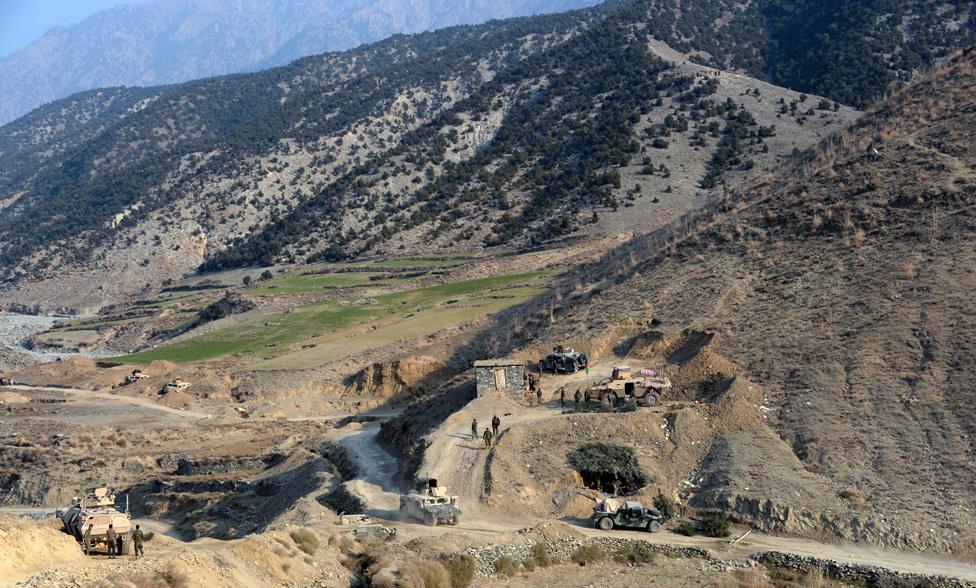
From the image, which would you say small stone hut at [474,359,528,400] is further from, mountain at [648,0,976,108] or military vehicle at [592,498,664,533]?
mountain at [648,0,976,108]

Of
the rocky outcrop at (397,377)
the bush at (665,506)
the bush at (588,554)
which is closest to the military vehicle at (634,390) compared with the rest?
the bush at (665,506)

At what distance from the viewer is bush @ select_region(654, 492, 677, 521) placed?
106 feet

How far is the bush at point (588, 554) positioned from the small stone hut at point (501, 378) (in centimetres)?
1300

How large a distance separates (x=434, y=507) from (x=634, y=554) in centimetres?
582

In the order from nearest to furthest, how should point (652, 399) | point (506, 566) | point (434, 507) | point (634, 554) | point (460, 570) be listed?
point (460, 570) → point (506, 566) → point (634, 554) → point (434, 507) → point (652, 399)

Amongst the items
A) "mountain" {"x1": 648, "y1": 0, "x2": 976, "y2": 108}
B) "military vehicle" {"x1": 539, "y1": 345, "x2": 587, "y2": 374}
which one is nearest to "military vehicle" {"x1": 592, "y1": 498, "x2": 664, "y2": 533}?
"military vehicle" {"x1": 539, "y1": 345, "x2": 587, "y2": 374}

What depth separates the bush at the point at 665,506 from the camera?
1272 inches

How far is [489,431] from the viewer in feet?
118

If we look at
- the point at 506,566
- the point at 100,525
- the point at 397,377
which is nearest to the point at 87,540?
the point at 100,525

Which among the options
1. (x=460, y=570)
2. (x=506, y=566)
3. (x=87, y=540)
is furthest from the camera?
(x=506, y=566)

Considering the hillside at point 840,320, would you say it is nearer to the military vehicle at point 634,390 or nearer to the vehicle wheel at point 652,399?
the military vehicle at point 634,390

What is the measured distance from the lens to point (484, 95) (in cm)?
16150

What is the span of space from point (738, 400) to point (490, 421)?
28.2 ft

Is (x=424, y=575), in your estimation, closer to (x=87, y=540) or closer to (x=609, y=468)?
(x=87, y=540)
